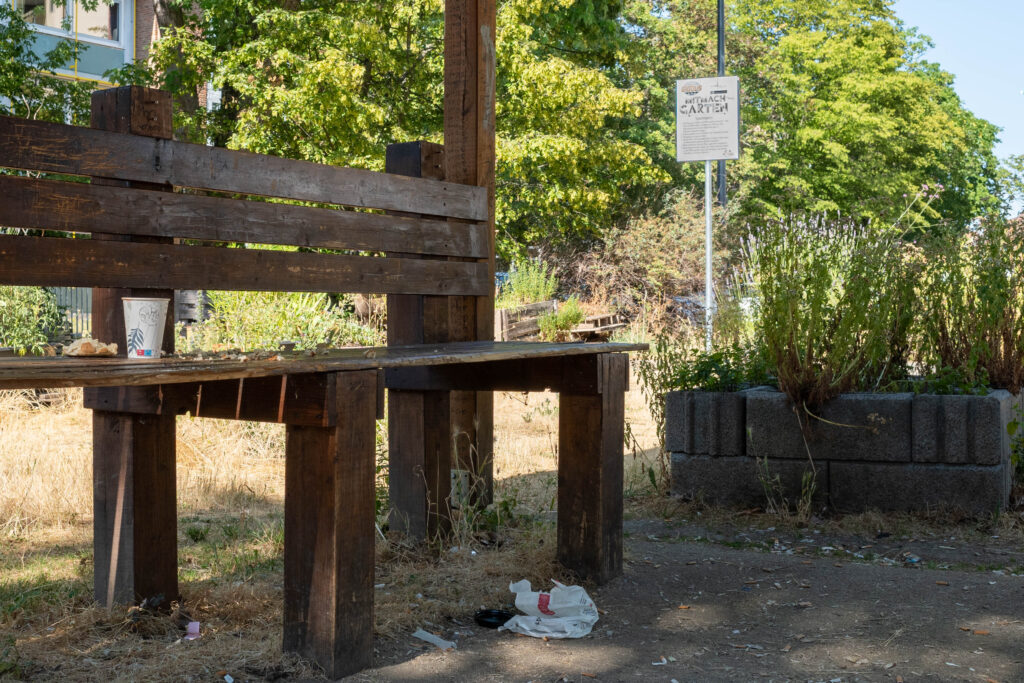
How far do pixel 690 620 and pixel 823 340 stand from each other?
2348 millimetres

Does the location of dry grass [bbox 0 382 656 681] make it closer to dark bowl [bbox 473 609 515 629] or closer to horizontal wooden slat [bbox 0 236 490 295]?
dark bowl [bbox 473 609 515 629]

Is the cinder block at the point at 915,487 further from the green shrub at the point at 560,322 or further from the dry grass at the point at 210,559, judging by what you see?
the green shrub at the point at 560,322

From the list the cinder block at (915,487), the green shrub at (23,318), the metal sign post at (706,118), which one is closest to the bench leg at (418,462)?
the cinder block at (915,487)

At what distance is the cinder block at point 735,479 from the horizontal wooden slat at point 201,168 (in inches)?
86.5

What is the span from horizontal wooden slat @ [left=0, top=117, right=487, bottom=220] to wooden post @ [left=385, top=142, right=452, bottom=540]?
0.28 metres

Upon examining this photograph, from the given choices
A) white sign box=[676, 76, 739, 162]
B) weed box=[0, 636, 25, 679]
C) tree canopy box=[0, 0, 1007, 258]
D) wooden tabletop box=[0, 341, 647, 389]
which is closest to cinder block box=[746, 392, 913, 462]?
tree canopy box=[0, 0, 1007, 258]

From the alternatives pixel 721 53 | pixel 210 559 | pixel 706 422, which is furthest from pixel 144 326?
pixel 721 53

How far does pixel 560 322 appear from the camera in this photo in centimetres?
1405

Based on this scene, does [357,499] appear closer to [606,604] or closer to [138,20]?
[606,604]

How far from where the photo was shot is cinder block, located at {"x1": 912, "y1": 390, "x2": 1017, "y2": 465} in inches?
208

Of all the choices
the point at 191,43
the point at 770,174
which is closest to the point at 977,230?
the point at 191,43

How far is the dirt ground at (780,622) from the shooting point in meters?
3.29

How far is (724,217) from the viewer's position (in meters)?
19.9

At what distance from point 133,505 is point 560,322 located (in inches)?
423
